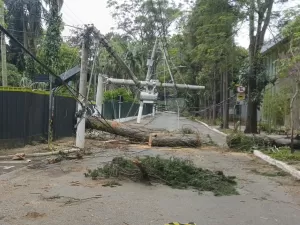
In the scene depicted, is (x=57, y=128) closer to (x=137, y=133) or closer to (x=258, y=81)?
(x=137, y=133)

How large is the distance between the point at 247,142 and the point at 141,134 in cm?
449

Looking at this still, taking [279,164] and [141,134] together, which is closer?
[279,164]

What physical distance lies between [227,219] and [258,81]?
19.2 metres

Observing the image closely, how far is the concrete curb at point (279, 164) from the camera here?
1068cm

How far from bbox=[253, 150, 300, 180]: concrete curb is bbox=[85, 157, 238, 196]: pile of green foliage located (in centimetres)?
201

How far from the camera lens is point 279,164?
1223 cm

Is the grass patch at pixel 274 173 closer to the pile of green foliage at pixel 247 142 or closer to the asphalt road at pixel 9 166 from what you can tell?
the pile of green foliage at pixel 247 142

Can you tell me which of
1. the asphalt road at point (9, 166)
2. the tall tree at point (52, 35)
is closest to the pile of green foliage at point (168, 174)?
the asphalt road at point (9, 166)

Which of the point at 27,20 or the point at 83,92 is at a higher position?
the point at 27,20

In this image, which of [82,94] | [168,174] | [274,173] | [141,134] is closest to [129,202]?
[168,174]

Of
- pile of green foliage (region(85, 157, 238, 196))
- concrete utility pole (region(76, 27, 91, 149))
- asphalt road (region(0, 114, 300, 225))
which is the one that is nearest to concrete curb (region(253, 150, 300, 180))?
asphalt road (region(0, 114, 300, 225))

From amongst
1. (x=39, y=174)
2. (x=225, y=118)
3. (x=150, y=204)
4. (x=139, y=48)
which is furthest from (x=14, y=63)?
(x=150, y=204)

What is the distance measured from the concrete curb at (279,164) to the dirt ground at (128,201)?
236 millimetres

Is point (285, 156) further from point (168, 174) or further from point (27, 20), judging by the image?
point (27, 20)
